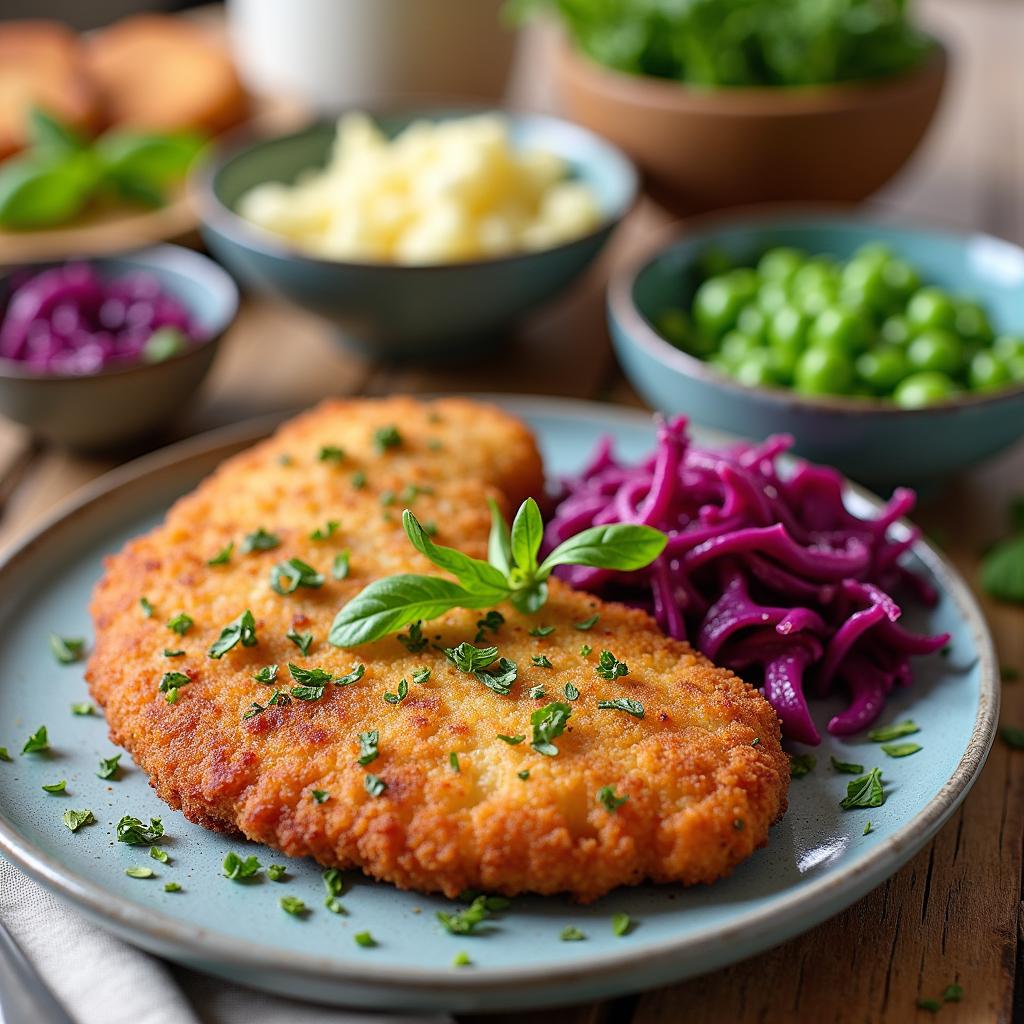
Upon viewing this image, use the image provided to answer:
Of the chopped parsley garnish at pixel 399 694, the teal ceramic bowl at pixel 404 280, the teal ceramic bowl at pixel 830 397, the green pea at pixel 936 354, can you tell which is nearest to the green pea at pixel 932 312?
the green pea at pixel 936 354

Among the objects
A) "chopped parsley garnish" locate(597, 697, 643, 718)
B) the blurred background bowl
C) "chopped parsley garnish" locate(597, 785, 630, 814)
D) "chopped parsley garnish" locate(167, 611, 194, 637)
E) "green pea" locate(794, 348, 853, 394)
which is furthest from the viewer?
the blurred background bowl

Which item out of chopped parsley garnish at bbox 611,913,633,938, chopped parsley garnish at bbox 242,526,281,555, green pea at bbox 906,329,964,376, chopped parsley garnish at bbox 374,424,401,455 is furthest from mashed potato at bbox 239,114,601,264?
chopped parsley garnish at bbox 611,913,633,938

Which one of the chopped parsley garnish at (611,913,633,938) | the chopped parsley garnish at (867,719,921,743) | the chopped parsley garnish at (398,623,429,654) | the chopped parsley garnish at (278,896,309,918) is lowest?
the chopped parsley garnish at (867,719,921,743)

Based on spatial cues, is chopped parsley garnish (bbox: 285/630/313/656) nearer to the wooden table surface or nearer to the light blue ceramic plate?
the light blue ceramic plate

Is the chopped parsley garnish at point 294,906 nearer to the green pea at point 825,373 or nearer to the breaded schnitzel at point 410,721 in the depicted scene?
the breaded schnitzel at point 410,721

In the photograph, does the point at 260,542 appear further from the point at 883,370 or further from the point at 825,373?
the point at 883,370

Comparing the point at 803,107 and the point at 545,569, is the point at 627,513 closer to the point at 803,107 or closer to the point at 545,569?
the point at 545,569

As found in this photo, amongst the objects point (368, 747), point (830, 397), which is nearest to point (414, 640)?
point (368, 747)

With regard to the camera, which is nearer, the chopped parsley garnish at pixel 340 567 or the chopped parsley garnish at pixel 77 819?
the chopped parsley garnish at pixel 77 819
